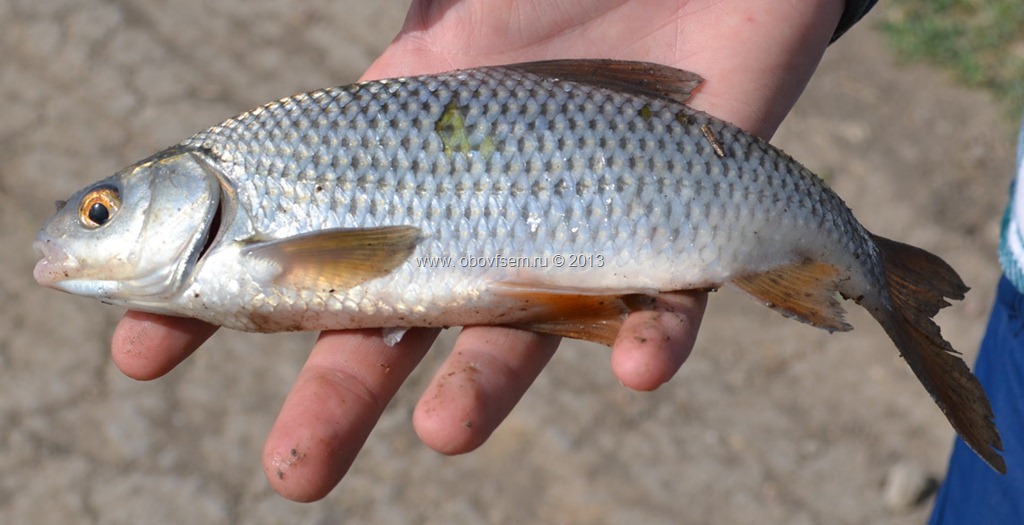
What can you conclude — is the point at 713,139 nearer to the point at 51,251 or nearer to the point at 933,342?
the point at 933,342

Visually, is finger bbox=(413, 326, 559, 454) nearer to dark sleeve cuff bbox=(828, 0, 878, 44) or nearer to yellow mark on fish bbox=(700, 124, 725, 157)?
yellow mark on fish bbox=(700, 124, 725, 157)

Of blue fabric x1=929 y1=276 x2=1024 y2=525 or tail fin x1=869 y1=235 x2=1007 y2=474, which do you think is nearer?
tail fin x1=869 y1=235 x2=1007 y2=474

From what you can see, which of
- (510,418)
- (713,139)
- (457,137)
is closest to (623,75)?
(713,139)

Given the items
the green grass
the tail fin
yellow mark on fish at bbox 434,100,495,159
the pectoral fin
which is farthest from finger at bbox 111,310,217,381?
the green grass

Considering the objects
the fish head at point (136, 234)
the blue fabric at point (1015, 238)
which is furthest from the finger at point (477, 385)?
the blue fabric at point (1015, 238)

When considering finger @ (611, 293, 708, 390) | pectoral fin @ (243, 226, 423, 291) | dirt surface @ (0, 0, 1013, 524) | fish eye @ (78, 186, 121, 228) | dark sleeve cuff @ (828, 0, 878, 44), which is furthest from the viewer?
dirt surface @ (0, 0, 1013, 524)
